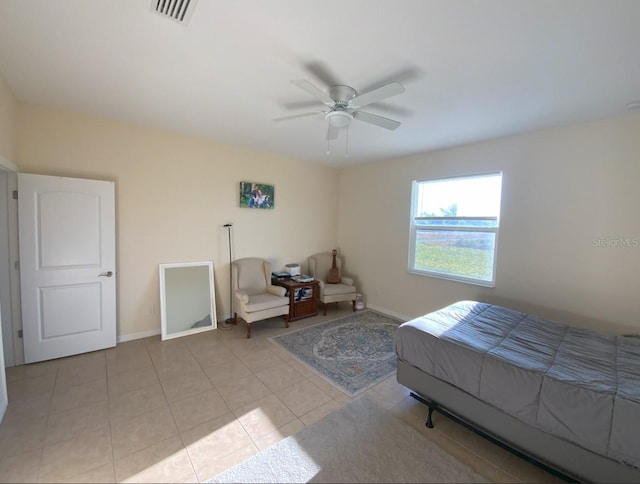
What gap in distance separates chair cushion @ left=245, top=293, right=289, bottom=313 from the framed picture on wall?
4.74 ft

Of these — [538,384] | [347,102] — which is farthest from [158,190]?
[538,384]

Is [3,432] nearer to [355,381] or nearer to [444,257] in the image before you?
[355,381]

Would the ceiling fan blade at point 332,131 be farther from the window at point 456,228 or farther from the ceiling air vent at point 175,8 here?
the window at point 456,228

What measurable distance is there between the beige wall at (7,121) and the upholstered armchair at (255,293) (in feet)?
8.33

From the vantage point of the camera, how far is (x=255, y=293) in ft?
13.6

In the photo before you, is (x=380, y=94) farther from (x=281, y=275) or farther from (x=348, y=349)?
(x=281, y=275)

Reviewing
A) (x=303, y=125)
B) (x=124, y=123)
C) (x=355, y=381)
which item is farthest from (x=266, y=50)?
(x=355, y=381)

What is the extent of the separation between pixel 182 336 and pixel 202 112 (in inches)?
111

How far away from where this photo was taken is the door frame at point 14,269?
268cm

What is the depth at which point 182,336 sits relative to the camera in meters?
3.61

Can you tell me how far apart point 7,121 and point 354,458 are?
4.04 meters

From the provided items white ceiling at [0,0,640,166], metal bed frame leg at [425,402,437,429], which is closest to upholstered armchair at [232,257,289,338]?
white ceiling at [0,0,640,166]
